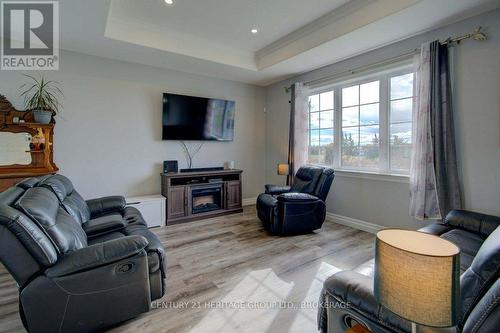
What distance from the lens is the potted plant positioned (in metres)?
3.16

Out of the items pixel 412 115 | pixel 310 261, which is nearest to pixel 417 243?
pixel 310 261

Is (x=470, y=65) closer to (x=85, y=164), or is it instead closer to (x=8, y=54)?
(x=85, y=164)

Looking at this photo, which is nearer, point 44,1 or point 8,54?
point 44,1

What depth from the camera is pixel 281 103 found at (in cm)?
514

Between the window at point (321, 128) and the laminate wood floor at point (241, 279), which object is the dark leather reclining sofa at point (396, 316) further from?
the window at point (321, 128)

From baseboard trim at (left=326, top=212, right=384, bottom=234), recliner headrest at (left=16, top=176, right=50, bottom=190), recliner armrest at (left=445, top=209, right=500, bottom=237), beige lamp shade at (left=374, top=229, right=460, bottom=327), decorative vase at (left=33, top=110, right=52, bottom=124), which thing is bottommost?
baseboard trim at (left=326, top=212, right=384, bottom=234)

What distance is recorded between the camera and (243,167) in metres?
5.32

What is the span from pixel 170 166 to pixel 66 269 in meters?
2.89

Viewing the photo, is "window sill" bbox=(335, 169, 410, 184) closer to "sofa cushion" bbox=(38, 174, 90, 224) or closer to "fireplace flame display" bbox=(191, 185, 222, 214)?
"fireplace flame display" bbox=(191, 185, 222, 214)

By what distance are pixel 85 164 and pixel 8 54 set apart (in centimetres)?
168

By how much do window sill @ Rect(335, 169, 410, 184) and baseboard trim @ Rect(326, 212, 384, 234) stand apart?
679mm

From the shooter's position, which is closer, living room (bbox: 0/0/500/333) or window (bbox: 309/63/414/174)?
living room (bbox: 0/0/500/333)

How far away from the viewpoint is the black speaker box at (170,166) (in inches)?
169

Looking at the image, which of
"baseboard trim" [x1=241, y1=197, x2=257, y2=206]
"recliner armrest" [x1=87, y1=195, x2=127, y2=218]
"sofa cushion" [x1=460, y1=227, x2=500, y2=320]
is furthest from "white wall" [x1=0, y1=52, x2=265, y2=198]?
"sofa cushion" [x1=460, y1=227, x2=500, y2=320]
